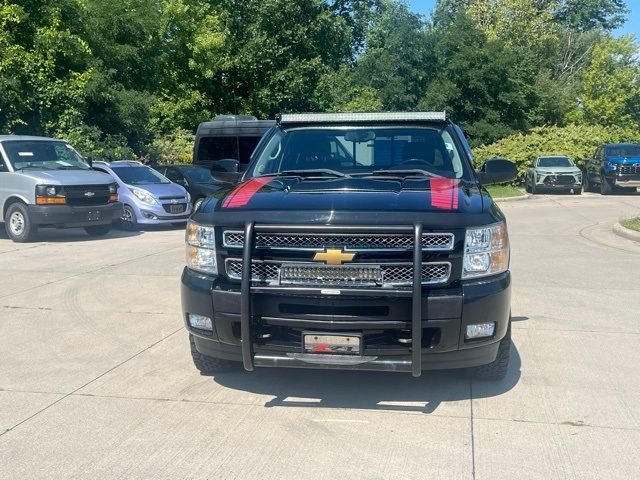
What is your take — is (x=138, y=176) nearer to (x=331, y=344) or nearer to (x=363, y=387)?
(x=363, y=387)

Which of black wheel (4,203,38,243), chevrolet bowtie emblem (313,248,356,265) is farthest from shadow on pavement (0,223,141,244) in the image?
chevrolet bowtie emblem (313,248,356,265)

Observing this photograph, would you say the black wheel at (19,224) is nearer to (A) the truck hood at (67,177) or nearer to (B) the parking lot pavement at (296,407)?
(A) the truck hood at (67,177)

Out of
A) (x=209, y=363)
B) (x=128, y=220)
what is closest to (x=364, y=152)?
(x=209, y=363)

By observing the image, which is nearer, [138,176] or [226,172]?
[226,172]

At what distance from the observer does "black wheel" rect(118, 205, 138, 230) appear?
16.7 meters

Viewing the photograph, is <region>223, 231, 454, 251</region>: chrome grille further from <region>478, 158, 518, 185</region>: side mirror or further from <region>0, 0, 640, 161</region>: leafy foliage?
<region>0, 0, 640, 161</region>: leafy foliage

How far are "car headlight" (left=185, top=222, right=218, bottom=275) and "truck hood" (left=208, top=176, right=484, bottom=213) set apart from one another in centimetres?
18

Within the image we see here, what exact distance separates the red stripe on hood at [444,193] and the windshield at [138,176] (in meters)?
12.7

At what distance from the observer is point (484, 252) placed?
4875mm

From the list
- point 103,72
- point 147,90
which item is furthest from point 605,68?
point 103,72

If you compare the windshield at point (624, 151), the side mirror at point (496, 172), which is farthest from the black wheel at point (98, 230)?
the windshield at point (624, 151)

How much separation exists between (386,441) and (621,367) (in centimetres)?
251

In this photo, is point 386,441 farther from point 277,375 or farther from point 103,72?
point 103,72

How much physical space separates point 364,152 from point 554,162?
987 inches
